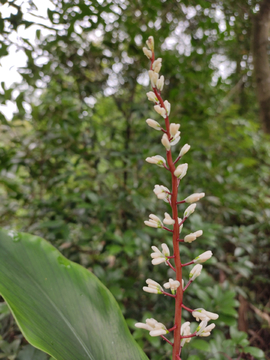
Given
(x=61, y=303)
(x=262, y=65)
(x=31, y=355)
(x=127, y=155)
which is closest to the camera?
(x=61, y=303)

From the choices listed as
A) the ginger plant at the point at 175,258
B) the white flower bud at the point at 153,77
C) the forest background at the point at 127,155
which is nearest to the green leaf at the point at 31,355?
the forest background at the point at 127,155

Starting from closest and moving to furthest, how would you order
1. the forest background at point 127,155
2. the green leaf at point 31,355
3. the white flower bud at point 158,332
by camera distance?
the white flower bud at point 158,332 < the green leaf at point 31,355 < the forest background at point 127,155

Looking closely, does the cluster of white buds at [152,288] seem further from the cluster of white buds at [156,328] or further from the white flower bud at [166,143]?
the white flower bud at [166,143]

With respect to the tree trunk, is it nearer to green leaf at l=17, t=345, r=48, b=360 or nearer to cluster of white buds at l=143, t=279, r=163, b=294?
cluster of white buds at l=143, t=279, r=163, b=294

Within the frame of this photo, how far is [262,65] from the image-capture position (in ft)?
5.53

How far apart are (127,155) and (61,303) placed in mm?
791

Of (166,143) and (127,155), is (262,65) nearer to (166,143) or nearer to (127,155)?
(127,155)

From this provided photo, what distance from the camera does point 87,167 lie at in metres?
1.29

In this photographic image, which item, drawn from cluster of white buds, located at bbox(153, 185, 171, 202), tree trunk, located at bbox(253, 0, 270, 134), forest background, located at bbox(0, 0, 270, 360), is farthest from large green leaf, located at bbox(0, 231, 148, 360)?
tree trunk, located at bbox(253, 0, 270, 134)

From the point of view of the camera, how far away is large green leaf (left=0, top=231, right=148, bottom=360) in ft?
1.33

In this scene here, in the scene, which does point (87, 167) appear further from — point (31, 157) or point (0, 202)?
point (0, 202)

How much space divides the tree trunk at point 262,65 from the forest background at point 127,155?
0.04 feet

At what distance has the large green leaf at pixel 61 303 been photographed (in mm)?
405

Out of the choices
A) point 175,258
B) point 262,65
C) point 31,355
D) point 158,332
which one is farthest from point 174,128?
point 262,65
